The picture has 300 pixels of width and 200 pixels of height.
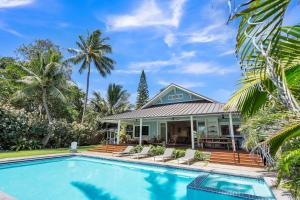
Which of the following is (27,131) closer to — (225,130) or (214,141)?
(214,141)

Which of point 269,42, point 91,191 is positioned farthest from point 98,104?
point 269,42

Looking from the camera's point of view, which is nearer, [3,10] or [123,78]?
[3,10]

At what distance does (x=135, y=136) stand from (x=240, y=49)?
24.4 meters

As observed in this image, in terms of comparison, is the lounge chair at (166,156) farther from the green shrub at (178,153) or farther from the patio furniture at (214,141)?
the patio furniture at (214,141)

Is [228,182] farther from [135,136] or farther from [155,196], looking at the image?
[135,136]

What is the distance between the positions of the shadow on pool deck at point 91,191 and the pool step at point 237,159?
7.84m

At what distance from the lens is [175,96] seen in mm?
23047

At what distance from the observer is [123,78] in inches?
1545

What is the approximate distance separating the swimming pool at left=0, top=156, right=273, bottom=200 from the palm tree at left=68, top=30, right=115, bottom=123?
57.5ft

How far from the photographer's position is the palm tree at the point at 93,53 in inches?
1136

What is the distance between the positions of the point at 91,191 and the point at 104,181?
1.77 m

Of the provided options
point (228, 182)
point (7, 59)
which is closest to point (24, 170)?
point (228, 182)

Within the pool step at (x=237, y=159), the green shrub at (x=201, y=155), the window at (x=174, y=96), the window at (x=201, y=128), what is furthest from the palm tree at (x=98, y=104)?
the pool step at (x=237, y=159)

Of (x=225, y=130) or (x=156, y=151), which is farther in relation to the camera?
(x=225, y=130)
